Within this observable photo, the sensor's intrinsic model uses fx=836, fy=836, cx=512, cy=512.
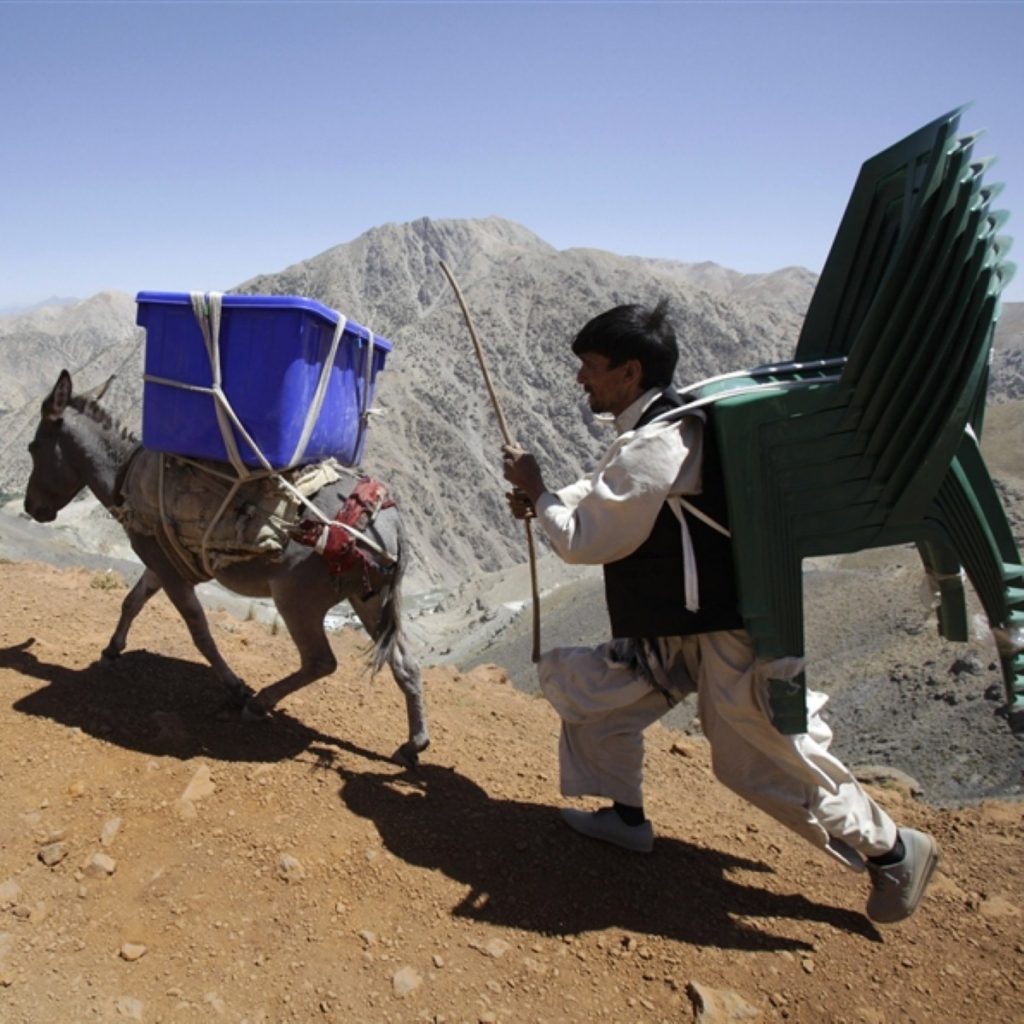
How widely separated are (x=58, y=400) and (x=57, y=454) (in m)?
0.34

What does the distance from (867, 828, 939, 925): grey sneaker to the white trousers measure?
76mm

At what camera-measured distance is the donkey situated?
4262 mm

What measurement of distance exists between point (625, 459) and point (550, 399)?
4684cm

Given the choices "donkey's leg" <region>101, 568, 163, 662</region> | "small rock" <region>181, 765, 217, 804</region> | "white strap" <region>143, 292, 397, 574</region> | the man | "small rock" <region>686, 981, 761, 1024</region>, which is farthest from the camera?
"donkey's leg" <region>101, 568, 163, 662</region>

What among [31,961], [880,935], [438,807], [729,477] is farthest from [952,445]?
[31,961]

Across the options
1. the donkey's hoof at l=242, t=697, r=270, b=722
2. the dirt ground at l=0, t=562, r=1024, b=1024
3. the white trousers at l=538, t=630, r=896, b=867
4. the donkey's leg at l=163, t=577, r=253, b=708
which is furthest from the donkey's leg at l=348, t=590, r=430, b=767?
the white trousers at l=538, t=630, r=896, b=867

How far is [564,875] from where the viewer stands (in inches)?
131

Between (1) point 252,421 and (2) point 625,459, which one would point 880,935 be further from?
(1) point 252,421

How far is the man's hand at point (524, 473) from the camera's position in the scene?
10.1ft

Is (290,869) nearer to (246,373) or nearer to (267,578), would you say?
(267,578)

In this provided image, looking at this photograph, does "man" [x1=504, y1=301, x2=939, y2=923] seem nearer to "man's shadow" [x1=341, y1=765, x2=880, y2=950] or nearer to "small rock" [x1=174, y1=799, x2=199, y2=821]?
"man's shadow" [x1=341, y1=765, x2=880, y2=950]

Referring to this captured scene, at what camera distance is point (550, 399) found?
161ft

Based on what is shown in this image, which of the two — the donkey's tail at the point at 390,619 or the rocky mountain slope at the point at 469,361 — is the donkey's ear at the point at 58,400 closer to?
the donkey's tail at the point at 390,619

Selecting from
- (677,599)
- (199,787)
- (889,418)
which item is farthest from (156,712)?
(889,418)
